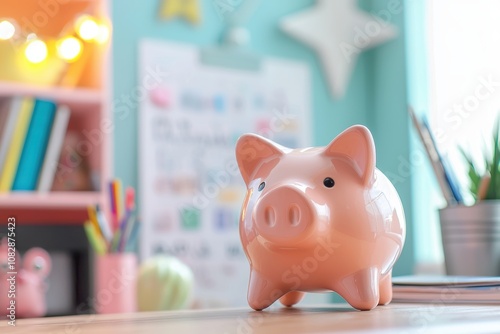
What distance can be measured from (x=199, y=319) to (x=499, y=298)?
0.31 metres

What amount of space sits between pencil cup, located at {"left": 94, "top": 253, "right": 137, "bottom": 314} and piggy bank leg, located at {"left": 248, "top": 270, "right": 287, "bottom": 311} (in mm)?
961

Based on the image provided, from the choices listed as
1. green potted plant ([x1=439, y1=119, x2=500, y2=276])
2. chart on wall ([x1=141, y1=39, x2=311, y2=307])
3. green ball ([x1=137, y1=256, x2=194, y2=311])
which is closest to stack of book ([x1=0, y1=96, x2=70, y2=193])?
green ball ([x1=137, y1=256, x2=194, y2=311])

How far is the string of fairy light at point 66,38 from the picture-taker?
1.79 meters

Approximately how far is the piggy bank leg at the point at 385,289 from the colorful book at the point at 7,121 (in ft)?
3.92

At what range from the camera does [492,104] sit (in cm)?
217

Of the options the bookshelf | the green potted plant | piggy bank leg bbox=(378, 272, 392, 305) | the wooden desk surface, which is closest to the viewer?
the wooden desk surface

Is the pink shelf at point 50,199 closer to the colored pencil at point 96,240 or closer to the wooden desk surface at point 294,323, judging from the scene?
→ the colored pencil at point 96,240

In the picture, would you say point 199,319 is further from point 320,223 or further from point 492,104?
point 492,104

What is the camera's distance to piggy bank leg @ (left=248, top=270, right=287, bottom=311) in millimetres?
683

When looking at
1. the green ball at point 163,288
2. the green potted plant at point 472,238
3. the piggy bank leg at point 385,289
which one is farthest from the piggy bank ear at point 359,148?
the green ball at point 163,288

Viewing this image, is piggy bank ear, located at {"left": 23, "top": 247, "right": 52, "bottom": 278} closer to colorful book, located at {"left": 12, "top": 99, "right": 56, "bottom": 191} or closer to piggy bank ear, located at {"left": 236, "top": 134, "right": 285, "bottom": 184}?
colorful book, located at {"left": 12, "top": 99, "right": 56, "bottom": 191}

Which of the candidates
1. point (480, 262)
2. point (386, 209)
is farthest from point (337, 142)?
point (480, 262)

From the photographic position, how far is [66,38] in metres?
1.84

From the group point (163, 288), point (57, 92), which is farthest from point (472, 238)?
point (57, 92)
